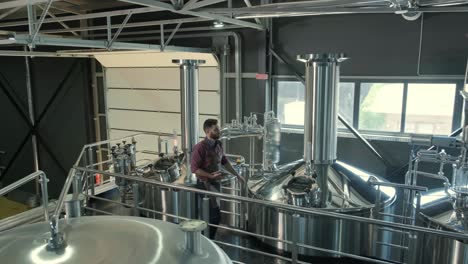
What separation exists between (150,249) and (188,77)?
285 cm

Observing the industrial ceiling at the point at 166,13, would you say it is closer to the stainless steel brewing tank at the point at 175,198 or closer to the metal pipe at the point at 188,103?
the metal pipe at the point at 188,103

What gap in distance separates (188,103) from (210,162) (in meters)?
0.96

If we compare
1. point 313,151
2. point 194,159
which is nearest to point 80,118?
point 194,159

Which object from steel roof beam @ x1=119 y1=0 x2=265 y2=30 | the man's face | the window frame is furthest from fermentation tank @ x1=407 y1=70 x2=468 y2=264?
steel roof beam @ x1=119 y1=0 x2=265 y2=30

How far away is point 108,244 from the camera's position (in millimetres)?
1956

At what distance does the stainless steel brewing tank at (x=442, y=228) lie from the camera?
9.25 ft

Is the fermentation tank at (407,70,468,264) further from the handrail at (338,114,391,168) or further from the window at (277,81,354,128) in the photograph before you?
the window at (277,81,354,128)

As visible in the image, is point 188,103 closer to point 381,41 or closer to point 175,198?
point 175,198

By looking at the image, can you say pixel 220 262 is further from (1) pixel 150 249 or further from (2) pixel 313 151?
(2) pixel 313 151

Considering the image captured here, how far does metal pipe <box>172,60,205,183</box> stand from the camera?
4520mm

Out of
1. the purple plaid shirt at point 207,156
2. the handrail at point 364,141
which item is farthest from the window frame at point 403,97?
the purple plaid shirt at point 207,156

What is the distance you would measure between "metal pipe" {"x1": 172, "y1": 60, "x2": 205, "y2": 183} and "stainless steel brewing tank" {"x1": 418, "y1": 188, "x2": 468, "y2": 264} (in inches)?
98.0

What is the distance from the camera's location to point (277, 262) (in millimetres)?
3502

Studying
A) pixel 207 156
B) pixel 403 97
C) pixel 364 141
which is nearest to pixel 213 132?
pixel 207 156
